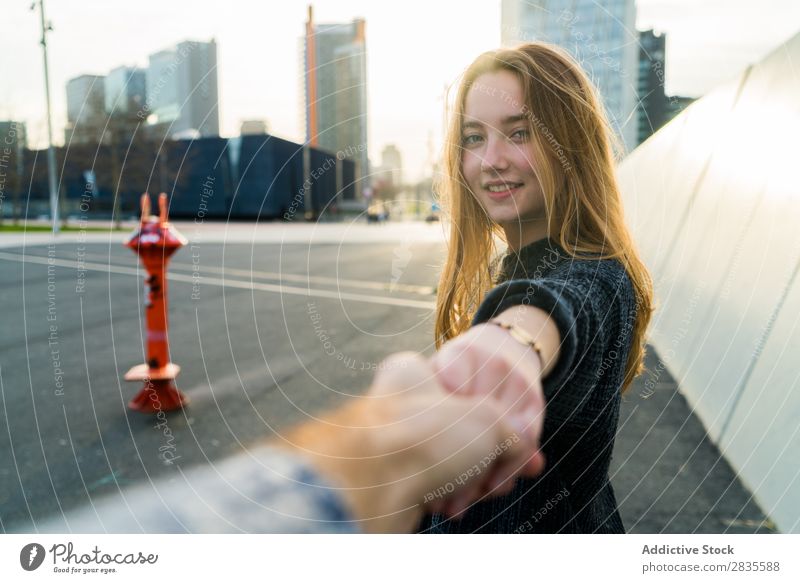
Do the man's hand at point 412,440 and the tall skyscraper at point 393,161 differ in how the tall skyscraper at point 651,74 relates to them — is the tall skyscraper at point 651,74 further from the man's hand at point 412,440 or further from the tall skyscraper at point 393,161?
the man's hand at point 412,440

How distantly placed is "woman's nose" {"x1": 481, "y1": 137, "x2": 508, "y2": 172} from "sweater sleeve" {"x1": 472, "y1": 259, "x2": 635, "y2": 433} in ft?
0.68

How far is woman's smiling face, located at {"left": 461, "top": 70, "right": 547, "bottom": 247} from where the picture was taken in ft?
2.85

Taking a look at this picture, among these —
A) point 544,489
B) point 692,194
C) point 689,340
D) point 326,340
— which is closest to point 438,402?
point 544,489

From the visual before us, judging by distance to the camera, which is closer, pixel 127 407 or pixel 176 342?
pixel 127 407

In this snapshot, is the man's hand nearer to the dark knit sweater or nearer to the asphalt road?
the dark knit sweater

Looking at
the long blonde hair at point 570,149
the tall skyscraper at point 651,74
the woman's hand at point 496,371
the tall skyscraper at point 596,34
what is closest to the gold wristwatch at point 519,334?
the woman's hand at point 496,371

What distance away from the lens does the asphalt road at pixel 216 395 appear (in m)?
2.28

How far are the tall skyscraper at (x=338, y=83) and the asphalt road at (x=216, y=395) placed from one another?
709 millimetres

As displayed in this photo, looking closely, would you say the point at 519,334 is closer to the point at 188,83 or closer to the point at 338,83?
the point at 338,83

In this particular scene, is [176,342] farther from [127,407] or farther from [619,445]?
[619,445]

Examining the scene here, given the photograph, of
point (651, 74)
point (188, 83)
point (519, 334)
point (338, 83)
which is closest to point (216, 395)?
point (188, 83)

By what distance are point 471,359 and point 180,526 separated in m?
1.94
